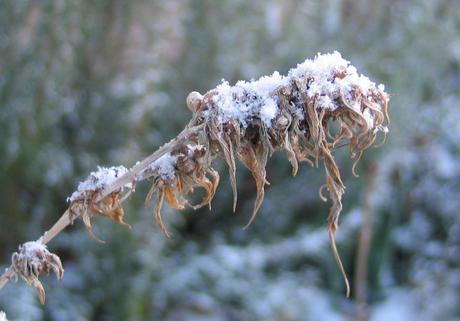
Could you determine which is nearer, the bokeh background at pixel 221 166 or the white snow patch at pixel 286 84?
the white snow patch at pixel 286 84

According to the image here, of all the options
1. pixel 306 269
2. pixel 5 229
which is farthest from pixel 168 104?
pixel 306 269

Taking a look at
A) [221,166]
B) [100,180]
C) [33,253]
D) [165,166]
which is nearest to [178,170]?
[165,166]

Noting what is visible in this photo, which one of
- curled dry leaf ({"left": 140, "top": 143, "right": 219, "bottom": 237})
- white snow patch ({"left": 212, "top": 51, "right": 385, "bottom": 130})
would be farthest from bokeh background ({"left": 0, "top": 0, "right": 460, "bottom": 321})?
white snow patch ({"left": 212, "top": 51, "right": 385, "bottom": 130})

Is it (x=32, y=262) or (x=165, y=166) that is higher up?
(x=165, y=166)

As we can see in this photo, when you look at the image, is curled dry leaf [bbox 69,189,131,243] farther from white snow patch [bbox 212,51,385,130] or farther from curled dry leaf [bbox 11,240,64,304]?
white snow patch [bbox 212,51,385,130]

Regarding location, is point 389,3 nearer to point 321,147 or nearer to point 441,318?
point 441,318

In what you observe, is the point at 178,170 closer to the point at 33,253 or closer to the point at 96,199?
the point at 96,199

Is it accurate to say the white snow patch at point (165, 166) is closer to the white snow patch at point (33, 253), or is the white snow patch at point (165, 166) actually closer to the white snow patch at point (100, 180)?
the white snow patch at point (100, 180)

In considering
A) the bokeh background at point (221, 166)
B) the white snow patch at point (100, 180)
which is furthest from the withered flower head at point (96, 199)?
the bokeh background at point (221, 166)
